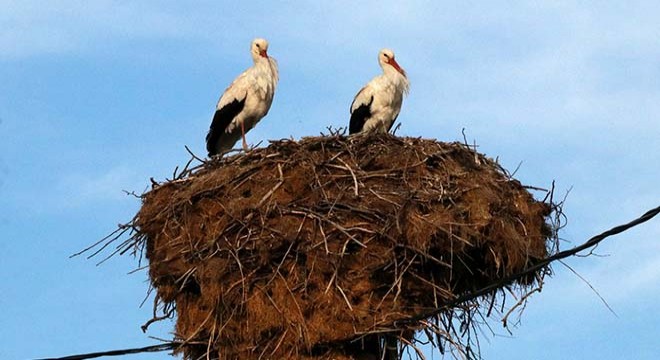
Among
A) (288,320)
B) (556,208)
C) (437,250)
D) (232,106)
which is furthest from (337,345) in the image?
(232,106)

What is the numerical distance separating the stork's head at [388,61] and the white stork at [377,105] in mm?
282

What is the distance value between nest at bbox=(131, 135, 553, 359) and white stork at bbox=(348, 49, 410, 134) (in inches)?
133

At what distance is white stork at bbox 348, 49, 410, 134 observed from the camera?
1302 cm

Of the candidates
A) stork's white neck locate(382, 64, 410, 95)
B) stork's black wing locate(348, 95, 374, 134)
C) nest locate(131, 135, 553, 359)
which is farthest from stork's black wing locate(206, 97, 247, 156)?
nest locate(131, 135, 553, 359)

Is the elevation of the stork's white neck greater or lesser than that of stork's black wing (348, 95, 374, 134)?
greater

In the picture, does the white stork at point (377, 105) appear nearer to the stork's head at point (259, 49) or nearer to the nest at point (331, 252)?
the stork's head at point (259, 49)

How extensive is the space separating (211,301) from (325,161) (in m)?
1.36

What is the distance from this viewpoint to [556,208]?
31.8 ft

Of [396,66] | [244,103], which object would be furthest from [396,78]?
[244,103]

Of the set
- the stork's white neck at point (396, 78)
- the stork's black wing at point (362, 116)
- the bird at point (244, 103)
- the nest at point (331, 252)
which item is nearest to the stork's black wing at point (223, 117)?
the bird at point (244, 103)

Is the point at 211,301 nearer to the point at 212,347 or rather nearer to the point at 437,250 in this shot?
the point at 212,347

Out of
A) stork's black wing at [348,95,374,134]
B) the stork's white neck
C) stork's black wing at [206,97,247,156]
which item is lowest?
stork's black wing at [348,95,374,134]

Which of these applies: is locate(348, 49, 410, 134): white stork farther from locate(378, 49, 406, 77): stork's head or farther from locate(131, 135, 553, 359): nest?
locate(131, 135, 553, 359): nest

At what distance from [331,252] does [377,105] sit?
4456mm
